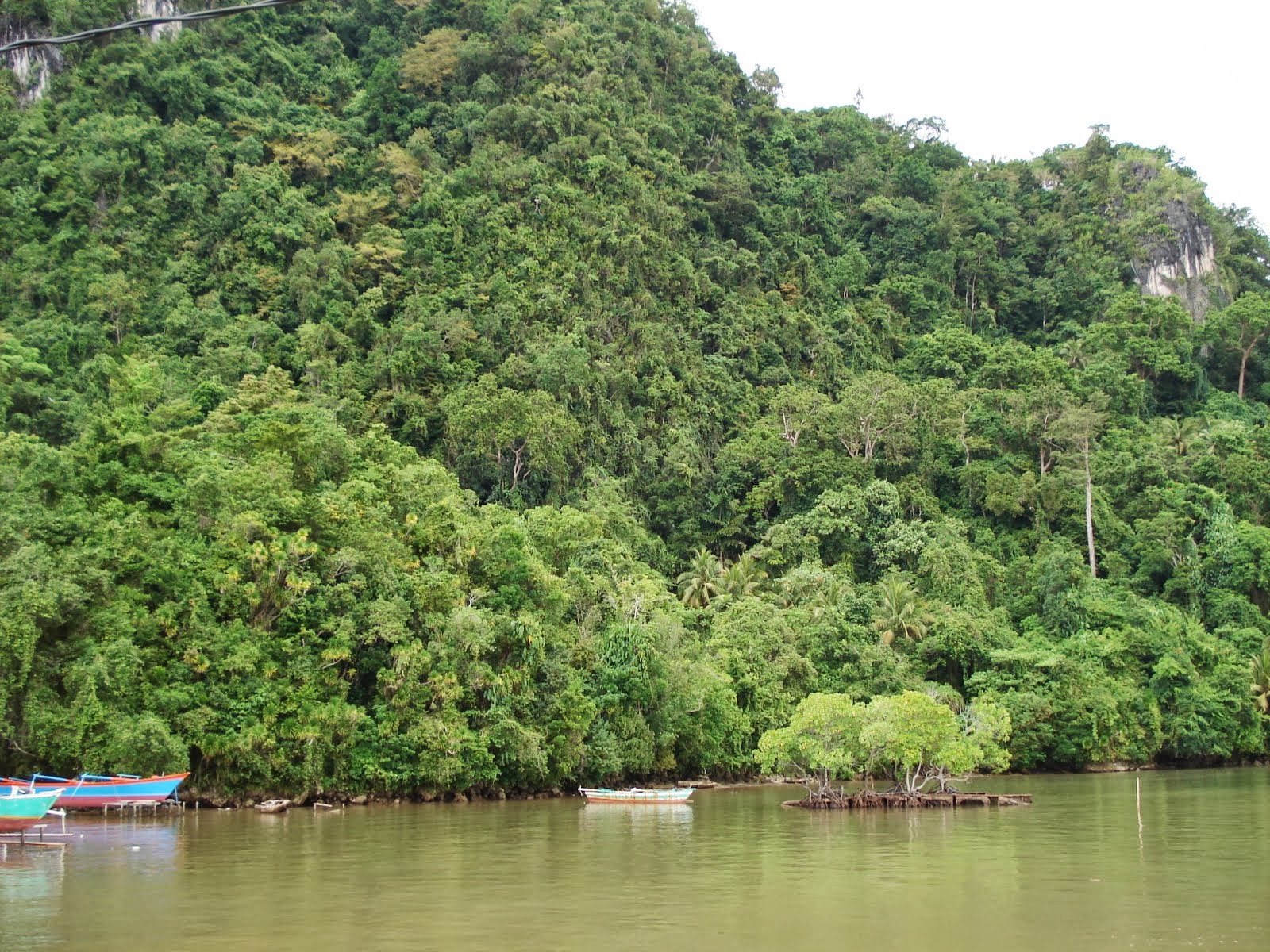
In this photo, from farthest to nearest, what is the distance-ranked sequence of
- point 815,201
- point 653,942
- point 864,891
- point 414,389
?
point 815,201
point 414,389
point 864,891
point 653,942

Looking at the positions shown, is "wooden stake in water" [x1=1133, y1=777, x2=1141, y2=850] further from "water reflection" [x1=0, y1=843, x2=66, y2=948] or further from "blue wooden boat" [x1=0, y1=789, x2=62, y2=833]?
"blue wooden boat" [x1=0, y1=789, x2=62, y2=833]

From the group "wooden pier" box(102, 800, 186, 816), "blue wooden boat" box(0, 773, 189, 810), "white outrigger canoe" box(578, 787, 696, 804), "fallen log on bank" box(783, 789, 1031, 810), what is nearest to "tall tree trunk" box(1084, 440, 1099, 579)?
"fallen log on bank" box(783, 789, 1031, 810)

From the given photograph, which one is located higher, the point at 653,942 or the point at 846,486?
the point at 846,486

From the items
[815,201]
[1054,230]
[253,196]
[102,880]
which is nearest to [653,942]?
[102,880]

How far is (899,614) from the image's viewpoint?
48.8 meters

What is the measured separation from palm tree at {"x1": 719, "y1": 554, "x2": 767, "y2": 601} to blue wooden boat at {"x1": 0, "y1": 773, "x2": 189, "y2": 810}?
25.8 m

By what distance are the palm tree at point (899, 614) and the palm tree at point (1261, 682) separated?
1257 centimetres

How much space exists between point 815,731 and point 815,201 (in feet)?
181

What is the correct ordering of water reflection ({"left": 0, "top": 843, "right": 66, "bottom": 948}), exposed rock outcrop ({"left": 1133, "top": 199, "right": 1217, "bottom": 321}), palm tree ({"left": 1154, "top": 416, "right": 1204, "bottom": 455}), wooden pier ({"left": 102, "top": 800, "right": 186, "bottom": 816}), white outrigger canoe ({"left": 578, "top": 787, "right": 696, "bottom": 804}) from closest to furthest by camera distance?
water reflection ({"left": 0, "top": 843, "right": 66, "bottom": 948}) → wooden pier ({"left": 102, "top": 800, "right": 186, "bottom": 816}) → white outrigger canoe ({"left": 578, "top": 787, "right": 696, "bottom": 804}) → palm tree ({"left": 1154, "top": 416, "right": 1204, "bottom": 455}) → exposed rock outcrop ({"left": 1133, "top": 199, "right": 1217, "bottom": 321})

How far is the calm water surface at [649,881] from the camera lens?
1612cm

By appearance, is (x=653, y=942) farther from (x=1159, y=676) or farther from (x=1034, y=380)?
(x=1034, y=380)

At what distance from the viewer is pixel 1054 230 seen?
82.7 metres

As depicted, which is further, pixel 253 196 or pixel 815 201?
pixel 815 201

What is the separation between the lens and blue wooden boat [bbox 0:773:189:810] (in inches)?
1174
